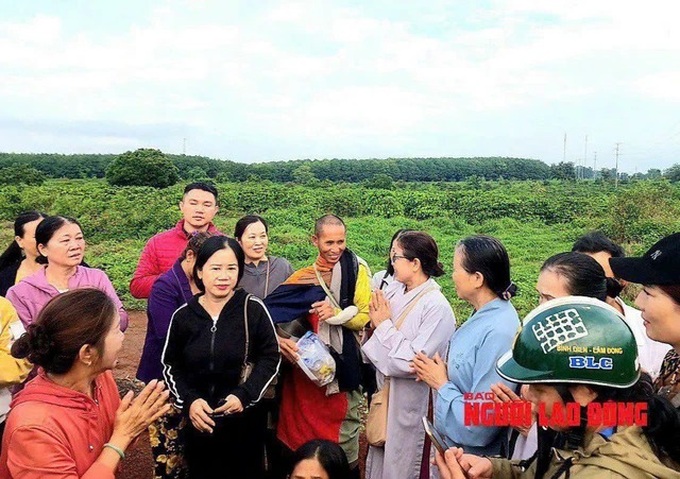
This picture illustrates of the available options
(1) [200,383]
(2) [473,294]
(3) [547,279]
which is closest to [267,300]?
(1) [200,383]

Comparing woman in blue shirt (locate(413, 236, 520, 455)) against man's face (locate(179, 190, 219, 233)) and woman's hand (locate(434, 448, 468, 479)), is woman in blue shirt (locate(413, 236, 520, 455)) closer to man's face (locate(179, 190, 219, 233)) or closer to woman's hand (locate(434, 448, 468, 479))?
woman's hand (locate(434, 448, 468, 479))

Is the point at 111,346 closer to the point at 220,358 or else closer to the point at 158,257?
the point at 220,358

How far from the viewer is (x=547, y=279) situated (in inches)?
95.7

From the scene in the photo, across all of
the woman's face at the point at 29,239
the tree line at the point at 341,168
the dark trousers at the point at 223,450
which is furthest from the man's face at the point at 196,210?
the tree line at the point at 341,168

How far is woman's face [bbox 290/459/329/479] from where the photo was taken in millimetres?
2512

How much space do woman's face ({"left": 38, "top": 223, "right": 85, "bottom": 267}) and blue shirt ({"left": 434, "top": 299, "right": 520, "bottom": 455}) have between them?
2435 millimetres

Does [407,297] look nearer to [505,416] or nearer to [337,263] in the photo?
[337,263]

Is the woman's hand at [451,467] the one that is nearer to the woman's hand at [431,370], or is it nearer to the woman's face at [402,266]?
the woman's hand at [431,370]

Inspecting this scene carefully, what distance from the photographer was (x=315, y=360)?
3170 millimetres

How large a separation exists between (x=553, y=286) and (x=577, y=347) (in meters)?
1.00

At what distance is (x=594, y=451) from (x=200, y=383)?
1.99 m

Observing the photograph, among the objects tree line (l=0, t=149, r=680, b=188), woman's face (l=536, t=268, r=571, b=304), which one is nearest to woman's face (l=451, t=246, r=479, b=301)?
woman's face (l=536, t=268, r=571, b=304)

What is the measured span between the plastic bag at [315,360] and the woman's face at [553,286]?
4.34 ft

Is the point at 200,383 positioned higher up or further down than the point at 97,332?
further down
